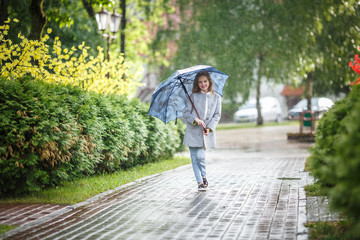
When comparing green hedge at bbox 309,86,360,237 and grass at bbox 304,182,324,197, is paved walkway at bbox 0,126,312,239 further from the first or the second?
green hedge at bbox 309,86,360,237

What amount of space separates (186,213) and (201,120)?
2395 millimetres

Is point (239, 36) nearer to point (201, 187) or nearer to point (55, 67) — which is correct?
point (55, 67)

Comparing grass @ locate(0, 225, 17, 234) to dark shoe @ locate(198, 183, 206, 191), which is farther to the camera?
dark shoe @ locate(198, 183, 206, 191)

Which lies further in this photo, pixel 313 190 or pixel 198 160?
pixel 198 160

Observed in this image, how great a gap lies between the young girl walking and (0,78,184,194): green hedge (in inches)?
75.2

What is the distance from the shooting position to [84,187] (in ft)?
29.5

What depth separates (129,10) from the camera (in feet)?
128

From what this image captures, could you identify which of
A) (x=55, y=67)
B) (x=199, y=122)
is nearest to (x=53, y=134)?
(x=199, y=122)

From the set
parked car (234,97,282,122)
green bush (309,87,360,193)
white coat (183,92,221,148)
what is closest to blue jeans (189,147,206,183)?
white coat (183,92,221,148)

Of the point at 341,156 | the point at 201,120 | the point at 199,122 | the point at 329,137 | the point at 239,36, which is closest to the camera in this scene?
the point at 341,156

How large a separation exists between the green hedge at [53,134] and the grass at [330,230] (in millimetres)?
4123

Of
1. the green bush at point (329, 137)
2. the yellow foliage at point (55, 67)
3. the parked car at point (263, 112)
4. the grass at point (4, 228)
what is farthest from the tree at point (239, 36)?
the parked car at point (263, 112)

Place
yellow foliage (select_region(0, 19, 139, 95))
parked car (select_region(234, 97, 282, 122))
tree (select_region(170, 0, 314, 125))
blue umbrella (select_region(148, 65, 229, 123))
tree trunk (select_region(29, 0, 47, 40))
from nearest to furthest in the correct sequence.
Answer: blue umbrella (select_region(148, 65, 229, 123)) < yellow foliage (select_region(0, 19, 139, 95)) < tree trunk (select_region(29, 0, 47, 40)) < tree (select_region(170, 0, 314, 125)) < parked car (select_region(234, 97, 282, 122))

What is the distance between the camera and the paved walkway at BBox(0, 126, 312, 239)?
5770 mm
